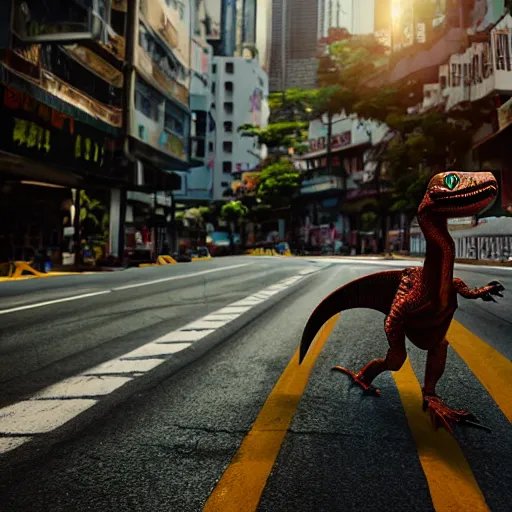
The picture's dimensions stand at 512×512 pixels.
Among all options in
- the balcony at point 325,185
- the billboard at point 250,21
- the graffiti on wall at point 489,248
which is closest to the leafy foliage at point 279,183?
the balcony at point 325,185

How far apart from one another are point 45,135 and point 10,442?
817 inches

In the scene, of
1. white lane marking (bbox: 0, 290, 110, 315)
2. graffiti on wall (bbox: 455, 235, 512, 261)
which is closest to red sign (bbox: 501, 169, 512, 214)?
graffiti on wall (bbox: 455, 235, 512, 261)

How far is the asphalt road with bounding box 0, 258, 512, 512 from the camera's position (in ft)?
5.97

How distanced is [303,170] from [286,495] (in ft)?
198

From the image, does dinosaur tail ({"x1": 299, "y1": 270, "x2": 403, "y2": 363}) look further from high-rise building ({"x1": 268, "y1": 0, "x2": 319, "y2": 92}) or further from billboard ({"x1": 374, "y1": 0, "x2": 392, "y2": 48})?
billboard ({"x1": 374, "y1": 0, "x2": 392, "y2": 48})

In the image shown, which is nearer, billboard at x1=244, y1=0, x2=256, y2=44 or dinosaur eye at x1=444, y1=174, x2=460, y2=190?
dinosaur eye at x1=444, y1=174, x2=460, y2=190

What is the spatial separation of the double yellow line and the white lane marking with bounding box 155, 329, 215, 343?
5.79 ft

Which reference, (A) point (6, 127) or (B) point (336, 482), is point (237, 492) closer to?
(B) point (336, 482)

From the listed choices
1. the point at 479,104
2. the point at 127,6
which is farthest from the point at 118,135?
the point at 479,104

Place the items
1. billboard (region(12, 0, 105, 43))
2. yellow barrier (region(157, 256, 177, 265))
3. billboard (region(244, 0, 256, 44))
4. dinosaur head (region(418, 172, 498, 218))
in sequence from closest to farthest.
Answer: dinosaur head (region(418, 172, 498, 218)) → billboard (region(12, 0, 105, 43)) → yellow barrier (region(157, 256, 177, 265)) → billboard (region(244, 0, 256, 44))

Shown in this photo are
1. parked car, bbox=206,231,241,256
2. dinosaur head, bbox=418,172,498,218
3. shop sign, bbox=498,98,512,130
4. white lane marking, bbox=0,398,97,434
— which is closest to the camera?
dinosaur head, bbox=418,172,498,218

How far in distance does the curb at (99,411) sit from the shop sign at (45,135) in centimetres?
1626

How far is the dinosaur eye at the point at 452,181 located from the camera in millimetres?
2049

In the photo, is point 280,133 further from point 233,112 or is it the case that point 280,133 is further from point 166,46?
point 233,112
